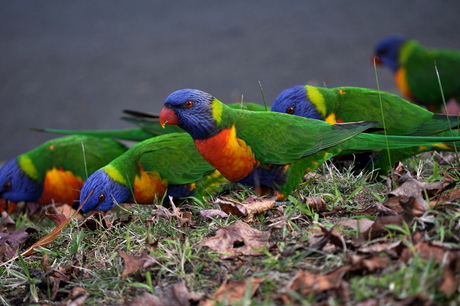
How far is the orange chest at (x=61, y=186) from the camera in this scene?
376 cm

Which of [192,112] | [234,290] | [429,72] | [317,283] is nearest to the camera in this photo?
[317,283]

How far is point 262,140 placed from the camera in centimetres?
250

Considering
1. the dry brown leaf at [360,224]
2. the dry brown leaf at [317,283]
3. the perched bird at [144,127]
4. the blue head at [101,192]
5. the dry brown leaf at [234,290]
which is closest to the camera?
the dry brown leaf at [317,283]

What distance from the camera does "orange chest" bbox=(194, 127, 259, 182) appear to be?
8.04ft

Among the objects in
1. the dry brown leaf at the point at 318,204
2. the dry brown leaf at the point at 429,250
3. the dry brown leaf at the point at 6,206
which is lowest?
the dry brown leaf at the point at 6,206

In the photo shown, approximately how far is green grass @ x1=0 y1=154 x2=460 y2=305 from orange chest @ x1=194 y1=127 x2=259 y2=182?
0.54 feet

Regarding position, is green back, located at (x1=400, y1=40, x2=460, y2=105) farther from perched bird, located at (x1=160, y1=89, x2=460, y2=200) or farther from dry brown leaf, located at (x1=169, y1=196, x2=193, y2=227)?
dry brown leaf, located at (x1=169, y1=196, x2=193, y2=227)

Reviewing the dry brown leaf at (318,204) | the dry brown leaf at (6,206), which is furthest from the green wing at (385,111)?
the dry brown leaf at (6,206)

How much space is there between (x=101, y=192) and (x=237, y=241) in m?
1.14

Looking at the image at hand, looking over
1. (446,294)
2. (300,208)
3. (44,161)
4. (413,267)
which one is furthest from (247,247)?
(44,161)

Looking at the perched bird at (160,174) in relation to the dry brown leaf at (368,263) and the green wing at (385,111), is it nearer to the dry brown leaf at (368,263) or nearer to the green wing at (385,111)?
the green wing at (385,111)

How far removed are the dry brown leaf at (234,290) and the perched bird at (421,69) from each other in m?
3.77

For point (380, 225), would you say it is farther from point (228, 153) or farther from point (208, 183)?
point (208, 183)

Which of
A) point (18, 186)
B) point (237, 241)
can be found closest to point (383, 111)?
point (237, 241)
